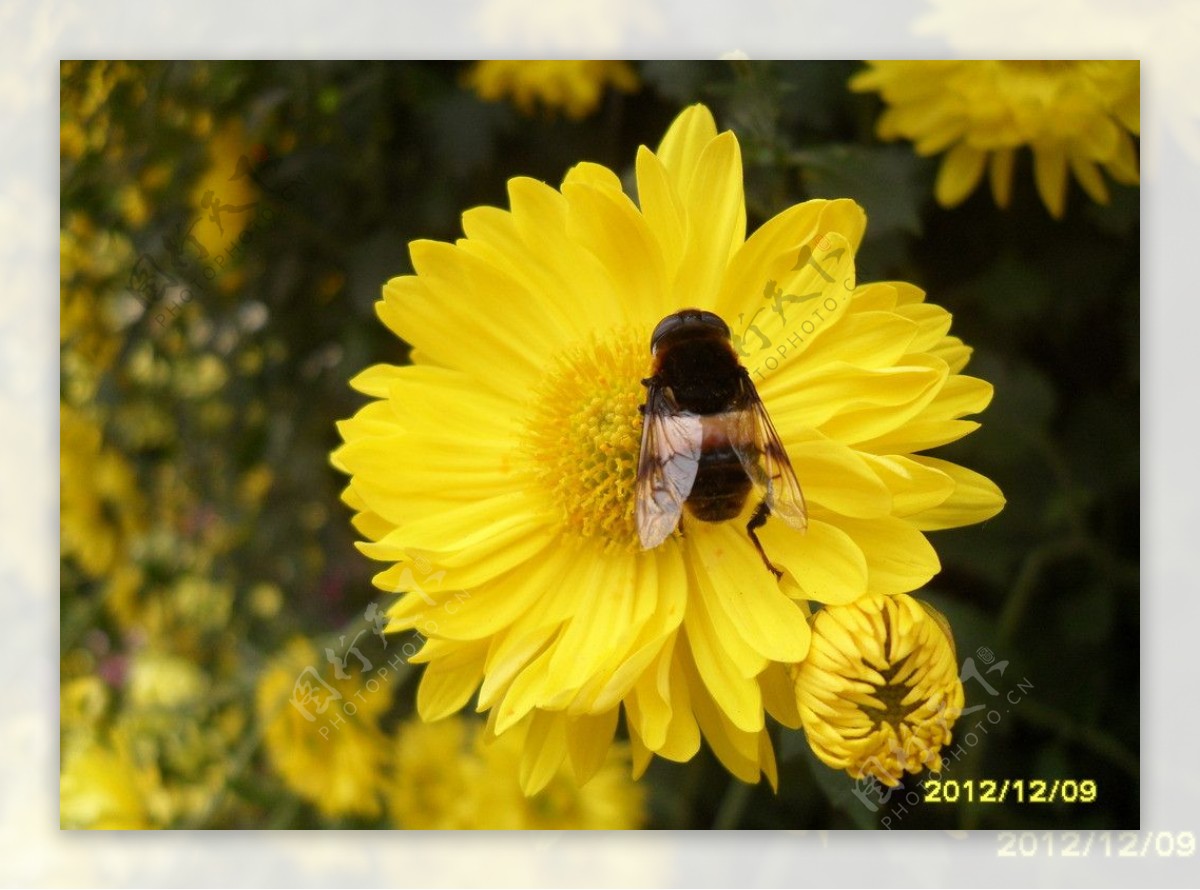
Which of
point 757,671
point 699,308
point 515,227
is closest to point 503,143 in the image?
point 515,227

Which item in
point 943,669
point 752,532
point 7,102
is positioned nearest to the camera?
point 943,669

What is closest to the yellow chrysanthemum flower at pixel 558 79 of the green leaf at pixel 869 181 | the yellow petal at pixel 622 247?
the green leaf at pixel 869 181

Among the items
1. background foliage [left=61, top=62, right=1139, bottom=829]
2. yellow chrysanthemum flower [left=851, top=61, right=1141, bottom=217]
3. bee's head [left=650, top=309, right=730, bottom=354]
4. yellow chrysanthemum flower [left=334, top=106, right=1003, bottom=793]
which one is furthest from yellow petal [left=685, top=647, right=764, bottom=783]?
yellow chrysanthemum flower [left=851, top=61, right=1141, bottom=217]

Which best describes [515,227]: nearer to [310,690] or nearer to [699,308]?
[699,308]

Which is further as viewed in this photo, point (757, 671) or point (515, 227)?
point (515, 227)

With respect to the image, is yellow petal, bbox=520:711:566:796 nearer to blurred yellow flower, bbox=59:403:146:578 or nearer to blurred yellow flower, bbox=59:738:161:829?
blurred yellow flower, bbox=59:738:161:829

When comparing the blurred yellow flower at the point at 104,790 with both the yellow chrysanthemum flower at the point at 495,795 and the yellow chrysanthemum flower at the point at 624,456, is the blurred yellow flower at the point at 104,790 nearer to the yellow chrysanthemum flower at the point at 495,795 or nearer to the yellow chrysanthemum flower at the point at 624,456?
the yellow chrysanthemum flower at the point at 495,795

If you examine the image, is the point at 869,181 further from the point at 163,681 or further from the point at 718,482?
the point at 163,681
